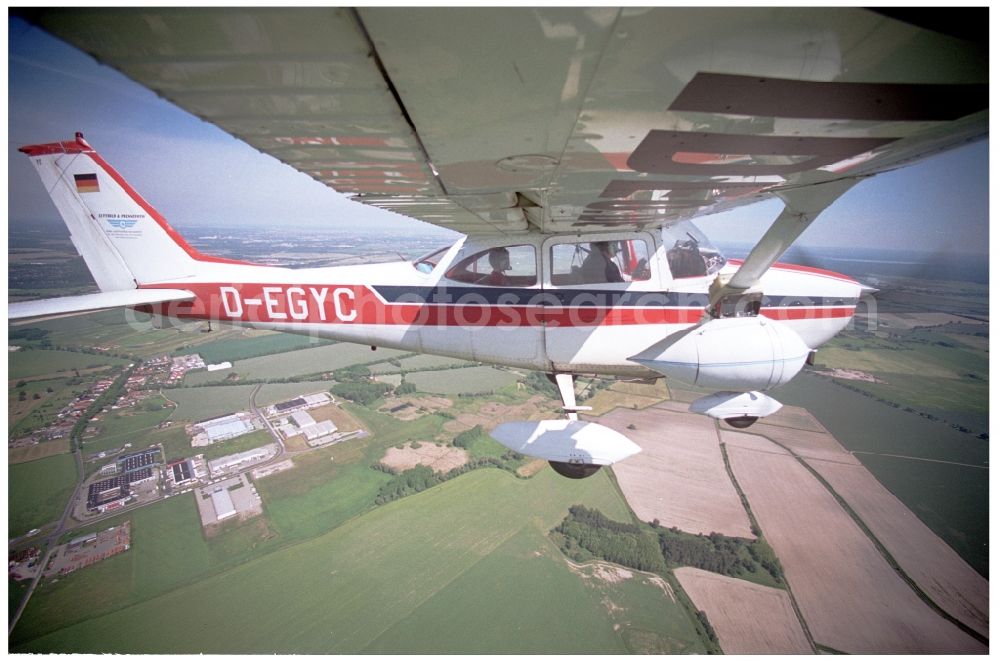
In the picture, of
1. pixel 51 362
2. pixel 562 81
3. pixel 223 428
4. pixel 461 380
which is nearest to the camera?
pixel 562 81

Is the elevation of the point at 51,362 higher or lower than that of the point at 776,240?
lower

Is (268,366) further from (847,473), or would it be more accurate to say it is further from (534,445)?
(847,473)

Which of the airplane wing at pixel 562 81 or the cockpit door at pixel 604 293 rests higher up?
the airplane wing at pixel 562 81

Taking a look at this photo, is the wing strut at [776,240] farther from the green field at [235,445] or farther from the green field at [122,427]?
the green field at [122,427]

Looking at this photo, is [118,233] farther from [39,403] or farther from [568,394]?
[39,403]

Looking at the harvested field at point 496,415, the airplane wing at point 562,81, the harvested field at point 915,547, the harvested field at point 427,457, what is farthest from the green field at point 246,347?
the harvested field at point 915,547

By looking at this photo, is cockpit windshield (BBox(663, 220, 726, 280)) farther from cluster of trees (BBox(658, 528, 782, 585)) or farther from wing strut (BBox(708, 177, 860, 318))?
cluster of trees (BBox(658, 528, 782, 585))

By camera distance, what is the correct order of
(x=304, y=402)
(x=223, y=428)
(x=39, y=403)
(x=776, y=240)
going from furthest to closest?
(x=39, y=403)
(x=304, y=402)
(x=223, y=428)
(x=776, y=240)

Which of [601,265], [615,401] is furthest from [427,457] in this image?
[601,265]
